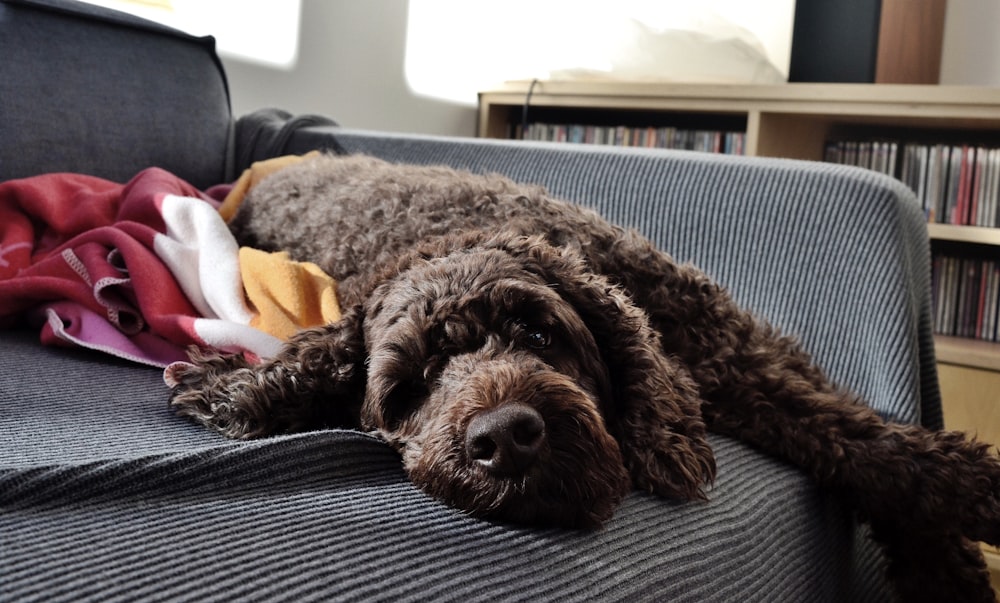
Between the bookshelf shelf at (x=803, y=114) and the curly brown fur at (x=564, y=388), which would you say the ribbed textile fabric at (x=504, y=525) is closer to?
the curly brown fur at (x=564, y=388)

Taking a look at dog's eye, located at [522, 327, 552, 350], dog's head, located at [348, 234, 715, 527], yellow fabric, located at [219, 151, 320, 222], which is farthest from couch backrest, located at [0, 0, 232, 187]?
dog's eye, located at [522, 327, 552, 350]

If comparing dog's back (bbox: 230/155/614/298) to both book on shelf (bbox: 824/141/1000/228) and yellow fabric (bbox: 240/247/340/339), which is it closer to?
yellow fabric (bbox: 240/247/340/339)

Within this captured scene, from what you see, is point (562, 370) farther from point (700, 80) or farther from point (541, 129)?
point (541, 129)

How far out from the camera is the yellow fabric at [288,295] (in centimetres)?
163

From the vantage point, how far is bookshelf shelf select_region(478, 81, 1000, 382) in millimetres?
3074

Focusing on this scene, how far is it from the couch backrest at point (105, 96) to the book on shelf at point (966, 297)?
2.51 meters

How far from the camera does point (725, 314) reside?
1.54m

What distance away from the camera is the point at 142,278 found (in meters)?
1.75

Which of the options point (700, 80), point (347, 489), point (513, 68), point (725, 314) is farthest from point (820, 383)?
point (513, 68)

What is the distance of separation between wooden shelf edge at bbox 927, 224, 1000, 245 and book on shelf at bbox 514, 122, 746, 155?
0.79 metres

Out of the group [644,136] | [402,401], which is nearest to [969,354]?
[644,136]

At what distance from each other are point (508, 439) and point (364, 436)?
0.85 feet

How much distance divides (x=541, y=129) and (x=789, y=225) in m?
2.52

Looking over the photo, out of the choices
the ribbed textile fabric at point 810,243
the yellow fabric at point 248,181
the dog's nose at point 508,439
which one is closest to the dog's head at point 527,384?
the dog's nose at point 508,439
